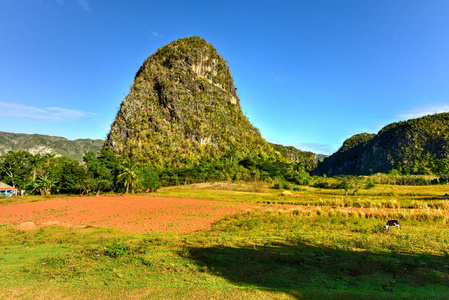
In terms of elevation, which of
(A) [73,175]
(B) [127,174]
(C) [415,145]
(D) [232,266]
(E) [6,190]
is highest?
(C) [415,145]

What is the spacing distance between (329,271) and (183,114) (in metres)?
128

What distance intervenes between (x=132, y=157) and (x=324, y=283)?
108m

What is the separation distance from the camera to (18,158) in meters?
62.8

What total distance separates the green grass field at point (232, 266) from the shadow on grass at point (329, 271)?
35mm

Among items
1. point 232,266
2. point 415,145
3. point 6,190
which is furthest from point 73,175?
point 415,145

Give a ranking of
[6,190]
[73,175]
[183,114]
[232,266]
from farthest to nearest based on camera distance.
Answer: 1. [183,114]
2. [6,190]
3. [73,175]
4. [232,266]

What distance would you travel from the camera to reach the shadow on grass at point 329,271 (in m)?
7.45

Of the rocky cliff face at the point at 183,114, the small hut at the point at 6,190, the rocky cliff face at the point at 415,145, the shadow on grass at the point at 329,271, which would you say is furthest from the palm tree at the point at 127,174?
the rocky cliff face at the point at 415,145

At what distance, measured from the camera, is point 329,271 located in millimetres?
9320

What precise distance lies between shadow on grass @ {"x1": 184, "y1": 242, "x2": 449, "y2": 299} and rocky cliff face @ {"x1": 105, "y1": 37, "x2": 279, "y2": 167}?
9974 centimetres

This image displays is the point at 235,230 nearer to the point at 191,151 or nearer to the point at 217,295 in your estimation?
the point at 217,295

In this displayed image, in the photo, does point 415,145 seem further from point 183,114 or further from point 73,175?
point 73,175

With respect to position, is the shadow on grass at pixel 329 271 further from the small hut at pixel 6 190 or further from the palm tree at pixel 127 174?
the small hut at pixel 6 190

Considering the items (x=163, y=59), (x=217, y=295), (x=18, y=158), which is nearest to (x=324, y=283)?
(x=217, y=295)
